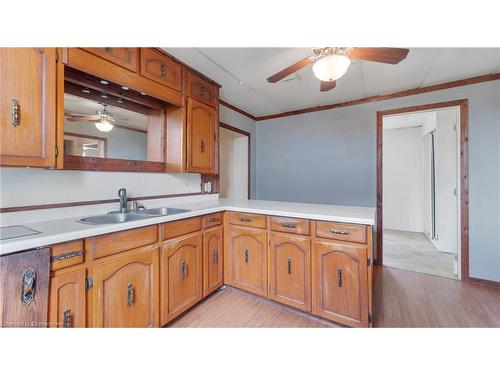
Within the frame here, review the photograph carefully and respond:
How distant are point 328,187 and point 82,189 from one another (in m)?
2.89

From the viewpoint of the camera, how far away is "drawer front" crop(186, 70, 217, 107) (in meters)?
2.01

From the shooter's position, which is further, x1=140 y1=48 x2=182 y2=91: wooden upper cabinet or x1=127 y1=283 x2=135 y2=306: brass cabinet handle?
x1=140 y1=48 x2=182 y2=91: wooden upper cabinet

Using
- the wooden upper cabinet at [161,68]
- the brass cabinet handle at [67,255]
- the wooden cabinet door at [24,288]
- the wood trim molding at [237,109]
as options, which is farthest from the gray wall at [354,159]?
the wooden cabinet door at [24,288]

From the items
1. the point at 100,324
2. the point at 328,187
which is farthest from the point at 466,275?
the point at 100,324

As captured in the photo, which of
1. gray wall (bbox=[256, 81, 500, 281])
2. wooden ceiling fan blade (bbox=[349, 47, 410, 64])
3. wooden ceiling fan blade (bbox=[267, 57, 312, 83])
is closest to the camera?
wooden ceiling fan blade (bbox=[349, 47, 410, 64])

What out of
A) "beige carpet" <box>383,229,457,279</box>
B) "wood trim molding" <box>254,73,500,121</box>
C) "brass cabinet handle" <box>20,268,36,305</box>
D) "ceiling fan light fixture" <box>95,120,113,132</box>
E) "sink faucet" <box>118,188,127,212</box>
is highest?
"wood trim molding" <box>254,73,500,121</box>

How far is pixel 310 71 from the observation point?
213cm

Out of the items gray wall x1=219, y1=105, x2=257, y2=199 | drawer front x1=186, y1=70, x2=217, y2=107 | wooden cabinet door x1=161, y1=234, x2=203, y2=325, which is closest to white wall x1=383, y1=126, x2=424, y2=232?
gray wall x1=219, y1=105, x2=257, y2=199

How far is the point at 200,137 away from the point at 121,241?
1286 millimetres

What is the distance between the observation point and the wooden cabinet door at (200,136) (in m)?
2.03

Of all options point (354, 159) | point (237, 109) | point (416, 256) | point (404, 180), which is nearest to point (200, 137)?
point (237, 109)

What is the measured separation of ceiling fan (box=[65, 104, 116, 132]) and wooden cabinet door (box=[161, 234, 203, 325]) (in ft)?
3.46

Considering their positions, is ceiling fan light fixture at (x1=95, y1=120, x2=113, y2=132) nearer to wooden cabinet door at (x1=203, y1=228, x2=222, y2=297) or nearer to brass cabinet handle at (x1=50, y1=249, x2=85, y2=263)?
brass cabinet handle at (x1=50, y1=249, x2=85, y2=263)

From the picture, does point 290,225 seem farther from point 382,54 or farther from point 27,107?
point 27,107
